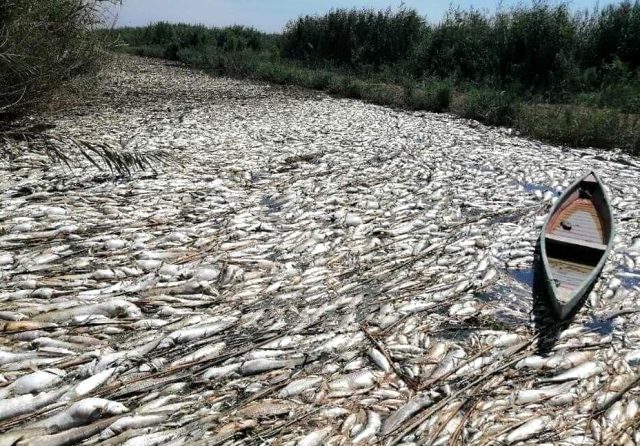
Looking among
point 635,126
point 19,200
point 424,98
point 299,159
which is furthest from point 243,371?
point 424,98

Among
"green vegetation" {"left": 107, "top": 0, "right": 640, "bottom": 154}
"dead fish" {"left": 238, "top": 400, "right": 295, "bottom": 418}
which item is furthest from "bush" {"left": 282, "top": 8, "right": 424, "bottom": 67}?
"dead fish" {"left": 238, "top": 400, "right": 295, "bottom": 418}

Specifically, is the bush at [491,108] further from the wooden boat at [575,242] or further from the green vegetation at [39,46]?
the green vegetation at [39,46]

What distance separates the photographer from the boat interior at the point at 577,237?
3.66 metres

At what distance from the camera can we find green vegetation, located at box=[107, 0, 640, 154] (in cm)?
1043

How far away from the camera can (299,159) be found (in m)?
6.93

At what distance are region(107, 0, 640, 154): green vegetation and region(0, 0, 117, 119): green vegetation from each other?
2426 mm

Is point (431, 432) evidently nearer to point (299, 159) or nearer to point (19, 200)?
point (19, 200)

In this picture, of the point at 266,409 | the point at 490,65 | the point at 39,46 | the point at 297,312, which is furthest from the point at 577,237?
the point at 490,65

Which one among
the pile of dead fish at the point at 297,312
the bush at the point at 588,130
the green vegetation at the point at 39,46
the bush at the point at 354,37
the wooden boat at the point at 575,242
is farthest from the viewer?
the bush at the point at 354,37

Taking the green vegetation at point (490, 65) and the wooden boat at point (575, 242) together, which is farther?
the green vegetation at point (490, 65)

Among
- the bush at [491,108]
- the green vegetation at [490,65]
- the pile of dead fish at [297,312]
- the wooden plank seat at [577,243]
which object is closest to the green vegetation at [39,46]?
the pile of dead fish at [297,312]

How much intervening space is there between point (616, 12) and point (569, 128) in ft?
27.7

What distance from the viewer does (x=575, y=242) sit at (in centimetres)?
395

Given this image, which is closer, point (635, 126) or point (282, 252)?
point (282, 252)
